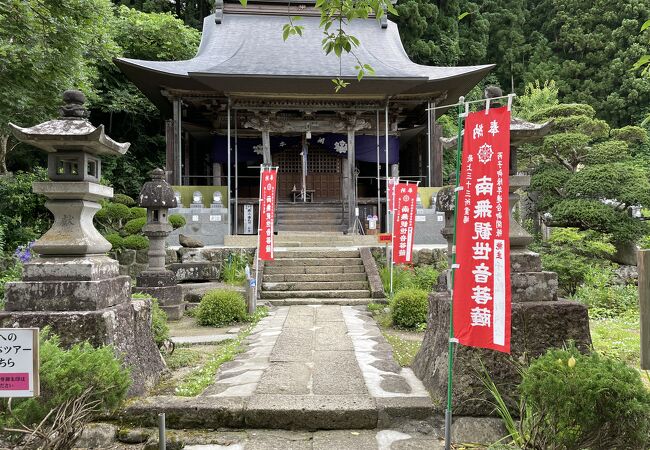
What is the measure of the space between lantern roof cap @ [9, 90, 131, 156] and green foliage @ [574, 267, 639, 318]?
26.7 feet

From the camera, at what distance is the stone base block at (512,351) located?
130 inches

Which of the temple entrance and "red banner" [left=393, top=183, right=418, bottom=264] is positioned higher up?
the temple entrance

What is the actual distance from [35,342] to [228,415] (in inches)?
59.5

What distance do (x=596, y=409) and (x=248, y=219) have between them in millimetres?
12472

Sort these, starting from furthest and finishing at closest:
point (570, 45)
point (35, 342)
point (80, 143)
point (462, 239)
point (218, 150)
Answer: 1. point (570, 45)
2. point (218, 150)
3. point (80, 143)
4. point (462, 239)
5. point (35, 342)

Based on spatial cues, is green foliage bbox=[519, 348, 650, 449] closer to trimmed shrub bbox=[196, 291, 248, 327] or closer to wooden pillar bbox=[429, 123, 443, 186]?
trimmed shrub bbox=[196, 291, 248, 327]

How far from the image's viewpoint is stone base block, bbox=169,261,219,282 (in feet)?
32.9

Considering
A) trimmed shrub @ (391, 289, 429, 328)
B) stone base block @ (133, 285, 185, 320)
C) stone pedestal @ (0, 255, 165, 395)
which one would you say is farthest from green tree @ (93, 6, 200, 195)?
stone pedestal @ (0, 255, 165, 395)

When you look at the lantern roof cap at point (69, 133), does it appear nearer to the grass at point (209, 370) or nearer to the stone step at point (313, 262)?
the grass at point (209, 370)

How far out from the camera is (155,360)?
4.22 m

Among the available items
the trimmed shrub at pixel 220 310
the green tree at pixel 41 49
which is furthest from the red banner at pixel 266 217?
the green tree at pixel 41 49

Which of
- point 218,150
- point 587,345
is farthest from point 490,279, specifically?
point 218,150

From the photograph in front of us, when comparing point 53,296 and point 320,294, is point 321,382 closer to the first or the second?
point 53,296

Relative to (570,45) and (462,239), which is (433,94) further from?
(570,45)
